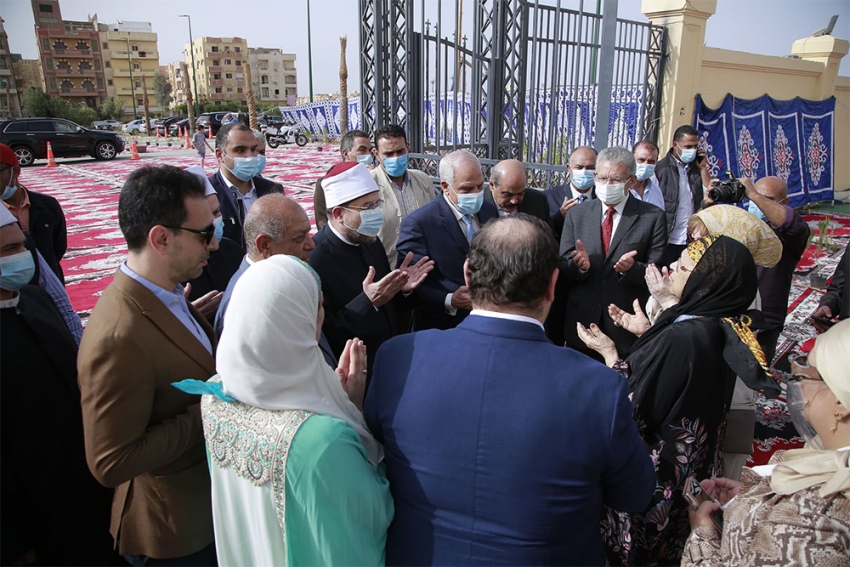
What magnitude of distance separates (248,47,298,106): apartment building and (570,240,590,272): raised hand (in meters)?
86.7

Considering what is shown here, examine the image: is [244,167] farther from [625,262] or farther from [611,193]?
[625,262]

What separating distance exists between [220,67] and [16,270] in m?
84.8

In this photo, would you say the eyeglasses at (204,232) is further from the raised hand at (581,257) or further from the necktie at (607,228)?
the necktie at (607,228)

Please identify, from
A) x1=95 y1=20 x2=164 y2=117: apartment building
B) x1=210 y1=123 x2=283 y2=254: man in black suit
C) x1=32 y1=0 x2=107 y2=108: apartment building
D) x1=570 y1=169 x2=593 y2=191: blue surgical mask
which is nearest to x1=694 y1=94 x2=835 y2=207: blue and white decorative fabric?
x1=570 y1=169 x2=593 y2=191: blue surgical mask

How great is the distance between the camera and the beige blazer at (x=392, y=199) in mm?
3853

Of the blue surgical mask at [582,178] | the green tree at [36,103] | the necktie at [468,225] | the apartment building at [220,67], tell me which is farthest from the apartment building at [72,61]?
the necktie at [468,225]

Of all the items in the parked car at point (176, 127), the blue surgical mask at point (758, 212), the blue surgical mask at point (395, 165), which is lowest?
the blue surgical mask at point (758, 212)

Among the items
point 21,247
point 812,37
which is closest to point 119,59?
point 812,37

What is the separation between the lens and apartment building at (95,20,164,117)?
6294 centimetres

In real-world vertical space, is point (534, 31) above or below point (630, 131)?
above

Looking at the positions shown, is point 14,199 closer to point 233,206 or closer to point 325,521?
point 233,206

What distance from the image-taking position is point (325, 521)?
3.99ft

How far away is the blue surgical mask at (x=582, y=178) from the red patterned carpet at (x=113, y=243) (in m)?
2.03

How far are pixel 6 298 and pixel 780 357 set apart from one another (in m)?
5.08
